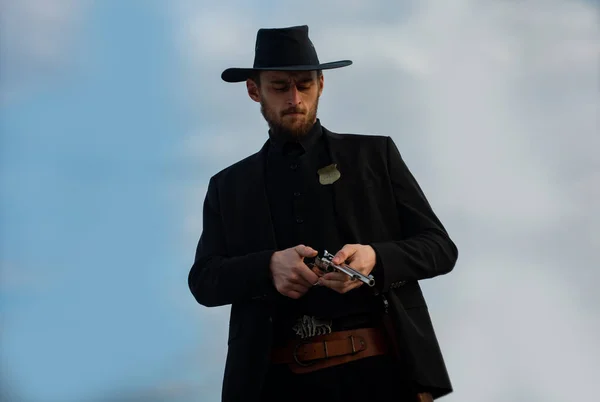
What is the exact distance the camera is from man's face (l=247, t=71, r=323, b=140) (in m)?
4.11

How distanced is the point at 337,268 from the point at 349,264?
0.09 metres

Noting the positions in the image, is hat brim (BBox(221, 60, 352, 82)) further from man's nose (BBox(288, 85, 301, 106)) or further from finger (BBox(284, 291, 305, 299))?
finger (BBox(284, 291, 305, 299))

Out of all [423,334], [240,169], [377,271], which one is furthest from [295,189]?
[423,334]

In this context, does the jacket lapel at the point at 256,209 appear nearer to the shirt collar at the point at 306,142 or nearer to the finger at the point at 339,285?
the shirt collar at the point at 306,142

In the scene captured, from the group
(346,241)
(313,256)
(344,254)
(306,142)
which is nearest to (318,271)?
(313,256)

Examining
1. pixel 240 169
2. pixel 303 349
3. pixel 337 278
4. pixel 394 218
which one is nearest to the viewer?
pixel 337 278

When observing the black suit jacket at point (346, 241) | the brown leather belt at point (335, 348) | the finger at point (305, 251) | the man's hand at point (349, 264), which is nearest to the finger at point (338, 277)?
the man's hand at point (349, 264)

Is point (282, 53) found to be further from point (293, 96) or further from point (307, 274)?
point (307, 274)

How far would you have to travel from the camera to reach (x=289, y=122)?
414cm

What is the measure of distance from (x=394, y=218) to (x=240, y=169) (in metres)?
0.83

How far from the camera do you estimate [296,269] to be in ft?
11.7

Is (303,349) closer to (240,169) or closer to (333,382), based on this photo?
(333,382)

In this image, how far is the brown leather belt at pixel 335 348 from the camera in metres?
3.69

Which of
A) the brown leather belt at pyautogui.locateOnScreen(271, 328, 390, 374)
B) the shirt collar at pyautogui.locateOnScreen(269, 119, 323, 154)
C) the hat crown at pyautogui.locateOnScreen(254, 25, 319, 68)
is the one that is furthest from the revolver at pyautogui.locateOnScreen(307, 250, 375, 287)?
the hat crown at pyautogui.locateOnScreen(254, 25, 319, 68)
